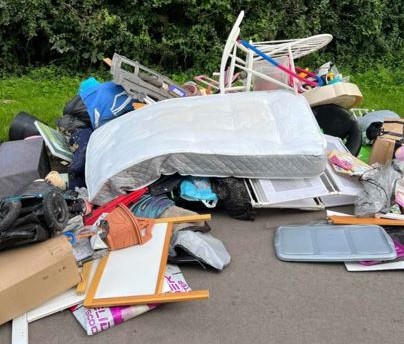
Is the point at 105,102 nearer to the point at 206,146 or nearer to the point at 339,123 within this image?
the point at 206,146

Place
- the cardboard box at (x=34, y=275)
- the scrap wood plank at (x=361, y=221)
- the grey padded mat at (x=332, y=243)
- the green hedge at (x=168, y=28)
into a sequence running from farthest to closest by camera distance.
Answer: the green hedge at (x=168, y=28) → the scrap wood plank at (x=361, y=221) → the grey padded mat at (x=332, y=243) → the cardboard box at (x=34, y=275)

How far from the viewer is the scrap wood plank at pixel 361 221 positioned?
3.68m

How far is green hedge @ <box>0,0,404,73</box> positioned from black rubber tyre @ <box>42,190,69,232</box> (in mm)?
4844

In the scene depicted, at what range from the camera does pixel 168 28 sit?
25.6 ft

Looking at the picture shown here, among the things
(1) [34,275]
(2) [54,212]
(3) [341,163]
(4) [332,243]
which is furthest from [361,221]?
(1) [34,275]

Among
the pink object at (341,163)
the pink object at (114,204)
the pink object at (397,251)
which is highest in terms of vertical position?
the pink object at (341,163)

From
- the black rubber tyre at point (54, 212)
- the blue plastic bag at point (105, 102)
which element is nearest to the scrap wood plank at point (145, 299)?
the black rubber tyre at point (54, 212)

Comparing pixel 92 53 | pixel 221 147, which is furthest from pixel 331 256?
pixel 92 53

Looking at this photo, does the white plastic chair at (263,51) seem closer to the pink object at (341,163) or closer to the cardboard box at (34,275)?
the pink object at (341,163)

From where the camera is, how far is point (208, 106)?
451cm

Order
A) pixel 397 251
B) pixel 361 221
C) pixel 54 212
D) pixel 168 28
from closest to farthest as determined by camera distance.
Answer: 1. pixel 54 212
2. pixel 397 251
3. pixel 361 221
4. pixel 168 28

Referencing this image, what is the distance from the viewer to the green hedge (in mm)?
7512

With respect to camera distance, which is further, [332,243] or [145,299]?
[332,243]

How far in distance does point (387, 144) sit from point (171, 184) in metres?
1.91
